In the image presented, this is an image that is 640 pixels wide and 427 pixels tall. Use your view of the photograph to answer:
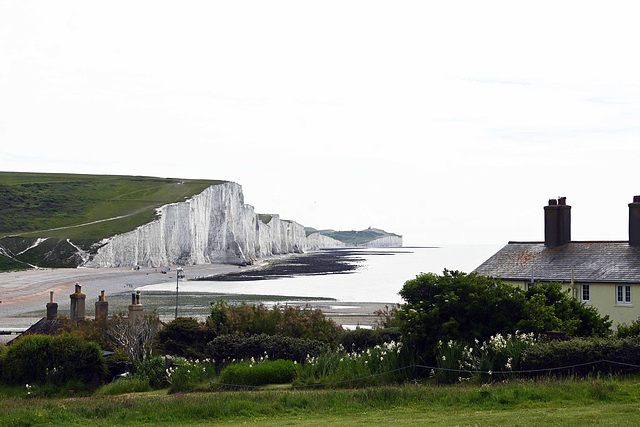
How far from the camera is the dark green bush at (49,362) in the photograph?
66.2 ft

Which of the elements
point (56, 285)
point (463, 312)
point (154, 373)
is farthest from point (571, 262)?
point (56, 285)

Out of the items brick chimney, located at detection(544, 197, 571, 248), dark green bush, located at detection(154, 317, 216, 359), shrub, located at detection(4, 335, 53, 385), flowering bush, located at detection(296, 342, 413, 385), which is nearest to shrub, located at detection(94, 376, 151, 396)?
shrub, located at detection(4, 335, 53, 385)

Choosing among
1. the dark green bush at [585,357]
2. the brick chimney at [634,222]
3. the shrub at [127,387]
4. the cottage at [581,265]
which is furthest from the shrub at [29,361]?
the brick chimney at [634,222]

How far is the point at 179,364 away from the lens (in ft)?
61.0

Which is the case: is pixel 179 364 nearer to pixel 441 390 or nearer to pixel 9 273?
pixel 441 390

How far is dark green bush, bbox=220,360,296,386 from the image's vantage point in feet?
55.7

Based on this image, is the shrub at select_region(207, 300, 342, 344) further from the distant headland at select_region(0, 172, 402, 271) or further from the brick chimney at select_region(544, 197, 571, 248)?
the distant headland at select_region(0, 172, 402, 271)

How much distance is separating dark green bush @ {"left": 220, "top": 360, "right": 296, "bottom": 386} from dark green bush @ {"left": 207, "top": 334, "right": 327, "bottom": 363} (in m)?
1.49

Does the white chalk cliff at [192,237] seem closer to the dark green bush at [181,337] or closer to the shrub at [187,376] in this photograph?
the dark green bush at [181,337]

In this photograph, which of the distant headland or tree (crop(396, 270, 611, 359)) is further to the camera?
the distant headland

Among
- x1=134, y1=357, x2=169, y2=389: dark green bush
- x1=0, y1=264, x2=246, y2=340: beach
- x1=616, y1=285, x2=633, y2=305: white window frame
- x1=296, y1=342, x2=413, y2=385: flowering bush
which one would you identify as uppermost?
x1=616, y1=285, x2=633, y2=305: white window frame

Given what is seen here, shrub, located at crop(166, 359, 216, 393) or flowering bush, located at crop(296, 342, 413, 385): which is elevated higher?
flowering bush, located at crop(296, 342, 413, 385)

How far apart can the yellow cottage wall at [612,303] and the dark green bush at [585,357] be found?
53.5 ft

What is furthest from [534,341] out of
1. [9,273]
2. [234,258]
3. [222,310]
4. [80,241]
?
A: [234,258]
